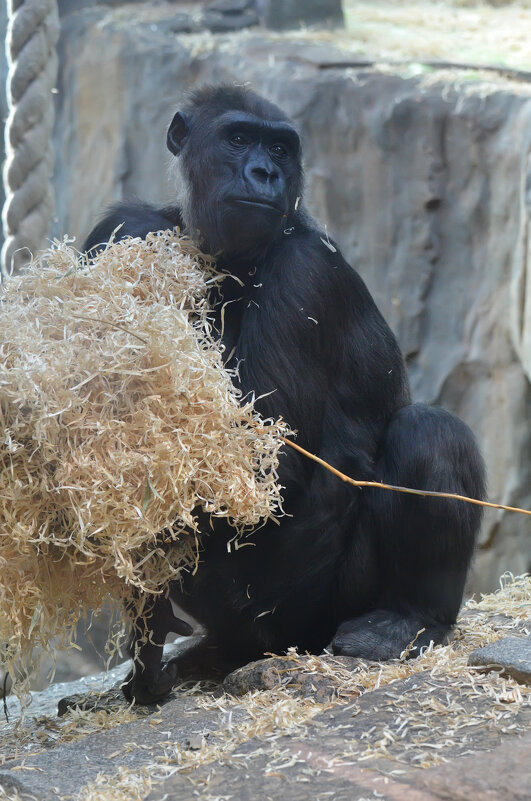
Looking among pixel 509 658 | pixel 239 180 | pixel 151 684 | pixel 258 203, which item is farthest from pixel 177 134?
pixel 509 658

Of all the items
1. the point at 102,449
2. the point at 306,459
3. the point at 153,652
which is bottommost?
the point at 153,652

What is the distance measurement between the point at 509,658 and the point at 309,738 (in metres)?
0.64

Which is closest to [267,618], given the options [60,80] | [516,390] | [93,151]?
[516,390]

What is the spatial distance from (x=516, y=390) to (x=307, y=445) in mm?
3745

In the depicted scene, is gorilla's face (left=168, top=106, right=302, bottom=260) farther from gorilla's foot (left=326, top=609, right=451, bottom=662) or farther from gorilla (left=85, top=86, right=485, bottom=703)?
gorilla's foot (left=326, top=609, right=451, bottom=662)

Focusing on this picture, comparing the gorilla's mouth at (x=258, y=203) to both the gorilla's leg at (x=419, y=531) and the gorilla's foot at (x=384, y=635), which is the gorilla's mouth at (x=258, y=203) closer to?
the gorilla's leg at (x=419, y=531)

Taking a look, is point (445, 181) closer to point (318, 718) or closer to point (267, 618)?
point (267, 618)

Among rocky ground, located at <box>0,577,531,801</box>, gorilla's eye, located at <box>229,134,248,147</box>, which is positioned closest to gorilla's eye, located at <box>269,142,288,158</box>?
gorilla's eye, located at <box>229,134,248,147</box>

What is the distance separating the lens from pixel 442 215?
6887 millimetres

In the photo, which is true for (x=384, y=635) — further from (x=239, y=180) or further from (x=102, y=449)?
(x=239, y=180)

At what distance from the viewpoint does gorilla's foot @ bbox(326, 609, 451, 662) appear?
10.7 ft

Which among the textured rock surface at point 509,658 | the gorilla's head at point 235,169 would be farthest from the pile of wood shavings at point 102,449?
the textured rock surface at point 509,658

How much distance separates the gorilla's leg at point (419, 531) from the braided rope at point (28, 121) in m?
1.78

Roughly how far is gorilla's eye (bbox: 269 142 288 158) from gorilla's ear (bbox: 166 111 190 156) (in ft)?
1.17
